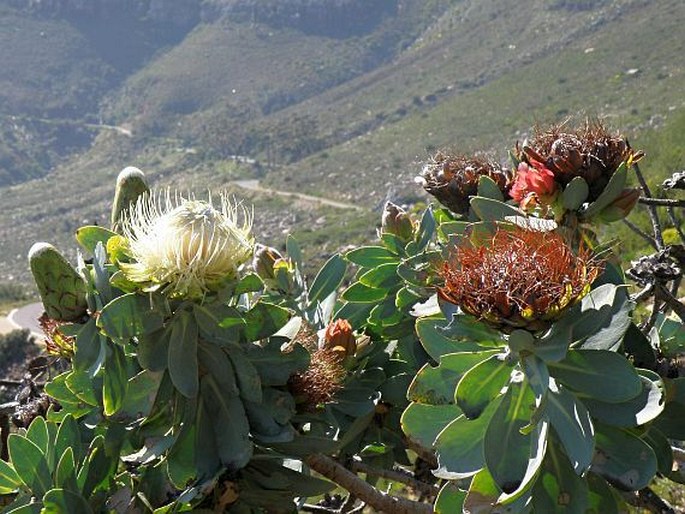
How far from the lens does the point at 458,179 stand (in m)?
1.78

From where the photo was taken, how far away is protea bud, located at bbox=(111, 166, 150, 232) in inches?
62.5

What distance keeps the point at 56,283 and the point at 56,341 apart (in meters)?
0.26

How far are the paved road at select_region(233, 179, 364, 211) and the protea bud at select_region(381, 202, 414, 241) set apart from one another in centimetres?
5871

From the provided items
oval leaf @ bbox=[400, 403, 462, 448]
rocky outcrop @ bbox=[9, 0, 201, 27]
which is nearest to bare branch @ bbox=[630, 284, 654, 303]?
oval leaf @ bbox=[400, 403, 462, 448]

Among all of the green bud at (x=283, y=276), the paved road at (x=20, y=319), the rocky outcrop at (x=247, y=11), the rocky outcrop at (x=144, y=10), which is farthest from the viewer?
the rocky outcrop at (x=144, y=10)

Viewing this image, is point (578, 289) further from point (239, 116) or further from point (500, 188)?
point (239, 116)

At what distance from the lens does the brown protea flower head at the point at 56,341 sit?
156 centimetres

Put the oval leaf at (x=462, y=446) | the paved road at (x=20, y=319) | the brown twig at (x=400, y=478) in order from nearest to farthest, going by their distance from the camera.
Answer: the oval leaf at (x=462, y=446) → the brown twig at (x=400, y=478) → the paved road at (x=20, y=319)

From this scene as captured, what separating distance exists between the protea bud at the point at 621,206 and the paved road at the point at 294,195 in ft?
194

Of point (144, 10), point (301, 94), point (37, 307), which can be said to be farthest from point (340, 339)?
point (144, 10)

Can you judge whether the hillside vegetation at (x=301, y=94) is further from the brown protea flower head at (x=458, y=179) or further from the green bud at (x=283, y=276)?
the brown protea flower head at (x=458, y=179)

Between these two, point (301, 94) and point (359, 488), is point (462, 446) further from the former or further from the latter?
point (301, 94)

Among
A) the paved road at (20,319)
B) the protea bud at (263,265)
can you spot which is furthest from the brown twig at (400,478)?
the paved road at (20,319)

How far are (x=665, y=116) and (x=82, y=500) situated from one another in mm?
48851
